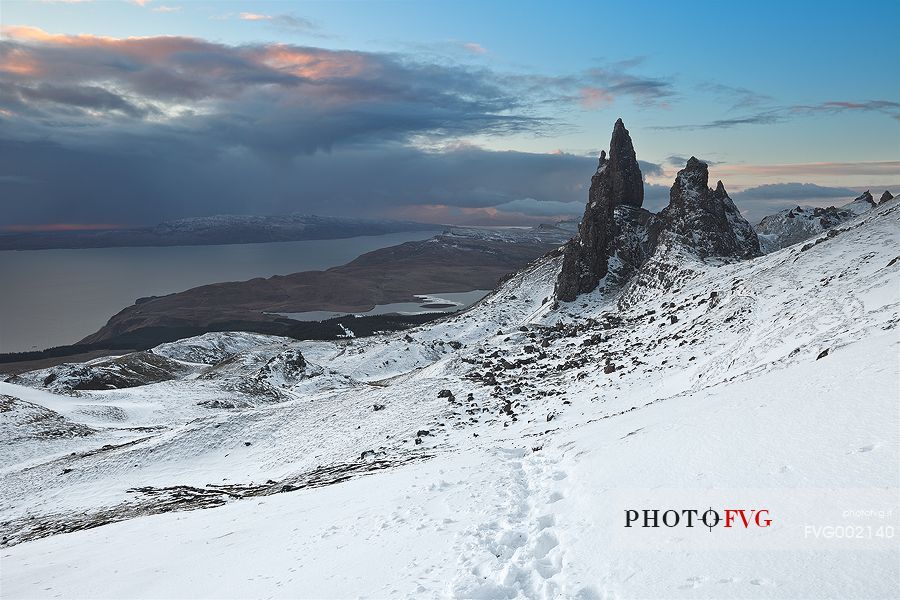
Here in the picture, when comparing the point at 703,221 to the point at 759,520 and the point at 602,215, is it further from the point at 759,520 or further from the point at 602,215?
the point at 759,520

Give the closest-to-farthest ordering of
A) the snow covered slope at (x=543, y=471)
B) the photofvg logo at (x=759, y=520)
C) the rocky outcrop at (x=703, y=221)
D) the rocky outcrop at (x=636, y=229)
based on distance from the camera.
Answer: the photofvg logo at (x=759, y=520)
the snow covered slope at (x=543, y=471)
the rocky outcrop at (x=703, y=221)
the rocky outcrop at (x=636, y=229)

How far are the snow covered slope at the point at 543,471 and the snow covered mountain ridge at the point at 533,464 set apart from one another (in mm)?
77

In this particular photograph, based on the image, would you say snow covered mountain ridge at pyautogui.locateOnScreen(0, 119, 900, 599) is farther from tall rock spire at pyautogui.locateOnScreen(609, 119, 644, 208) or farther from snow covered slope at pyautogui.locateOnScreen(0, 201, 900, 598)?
tall rock spire at pyautogui.locateOnScreen(609, 119, 644, 208)

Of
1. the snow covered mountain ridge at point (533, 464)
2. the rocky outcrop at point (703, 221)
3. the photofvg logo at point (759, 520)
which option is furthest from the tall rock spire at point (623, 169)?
the photofvg logo at point (759, 520)

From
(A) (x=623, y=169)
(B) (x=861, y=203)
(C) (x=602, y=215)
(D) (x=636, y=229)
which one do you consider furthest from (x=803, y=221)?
(C) (x=602, y=215)

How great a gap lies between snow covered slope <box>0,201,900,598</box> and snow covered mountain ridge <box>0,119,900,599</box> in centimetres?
8

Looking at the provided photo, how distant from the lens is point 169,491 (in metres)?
27.7

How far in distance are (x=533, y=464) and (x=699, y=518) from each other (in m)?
7.81

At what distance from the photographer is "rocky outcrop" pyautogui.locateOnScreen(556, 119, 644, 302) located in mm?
72062

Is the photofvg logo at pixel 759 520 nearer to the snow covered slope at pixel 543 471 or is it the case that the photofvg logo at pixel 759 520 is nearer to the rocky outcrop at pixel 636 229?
the snow covered slope at pixel 543 471

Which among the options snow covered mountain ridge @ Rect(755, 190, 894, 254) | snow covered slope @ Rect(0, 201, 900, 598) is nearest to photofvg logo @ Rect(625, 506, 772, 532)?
snow covered slope @ Rect(0, 201, 900, 598)

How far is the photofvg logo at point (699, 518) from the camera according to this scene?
8102 mm

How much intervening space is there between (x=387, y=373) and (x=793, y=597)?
68.7 metres

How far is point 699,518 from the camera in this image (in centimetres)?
876
